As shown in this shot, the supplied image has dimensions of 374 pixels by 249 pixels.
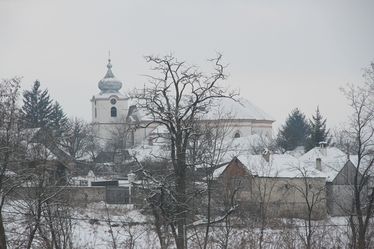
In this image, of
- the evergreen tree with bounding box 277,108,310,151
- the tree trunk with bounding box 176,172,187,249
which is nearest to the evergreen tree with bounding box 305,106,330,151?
the evergreen tree with bounding box 277,108,310,151

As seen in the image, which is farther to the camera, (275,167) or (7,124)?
(275,167)

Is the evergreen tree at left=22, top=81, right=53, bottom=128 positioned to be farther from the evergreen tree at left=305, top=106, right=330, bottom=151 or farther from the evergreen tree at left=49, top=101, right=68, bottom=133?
the evergreen tree at left=305, top=106, right=330, bottom=151

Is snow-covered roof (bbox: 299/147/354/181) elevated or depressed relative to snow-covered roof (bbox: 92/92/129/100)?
depressed

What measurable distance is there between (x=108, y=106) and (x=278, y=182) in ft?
170

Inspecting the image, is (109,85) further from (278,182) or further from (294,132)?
(278,182)

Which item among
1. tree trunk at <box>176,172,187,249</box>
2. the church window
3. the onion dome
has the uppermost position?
the onion dome

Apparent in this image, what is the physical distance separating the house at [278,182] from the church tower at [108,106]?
154ft

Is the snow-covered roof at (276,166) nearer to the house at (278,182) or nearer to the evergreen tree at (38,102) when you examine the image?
the house at (278,182)

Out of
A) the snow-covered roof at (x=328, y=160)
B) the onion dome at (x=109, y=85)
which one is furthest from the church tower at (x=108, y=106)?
the snow-covered roof at (x=328, y=160)

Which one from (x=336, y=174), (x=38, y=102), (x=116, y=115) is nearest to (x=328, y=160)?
(x=336, y=174)

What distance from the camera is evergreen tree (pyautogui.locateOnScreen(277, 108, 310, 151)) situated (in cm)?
7081

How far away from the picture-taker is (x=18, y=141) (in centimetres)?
1892

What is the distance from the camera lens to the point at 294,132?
71875 mm

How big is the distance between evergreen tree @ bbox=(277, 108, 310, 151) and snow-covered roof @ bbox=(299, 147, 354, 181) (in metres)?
21.9
